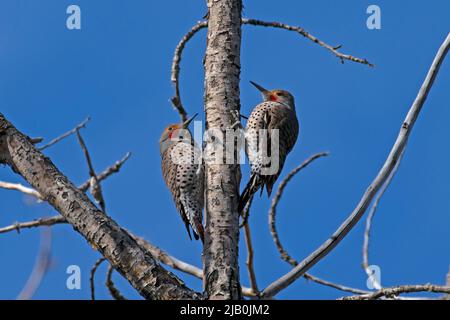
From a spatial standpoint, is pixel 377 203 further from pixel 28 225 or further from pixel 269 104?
pixel 28 225

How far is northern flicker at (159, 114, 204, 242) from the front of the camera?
238 inches

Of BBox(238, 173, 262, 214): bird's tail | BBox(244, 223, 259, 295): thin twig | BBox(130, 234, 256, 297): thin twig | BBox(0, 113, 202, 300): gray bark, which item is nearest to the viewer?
BBox(0, 113, 202, 300): gray bark

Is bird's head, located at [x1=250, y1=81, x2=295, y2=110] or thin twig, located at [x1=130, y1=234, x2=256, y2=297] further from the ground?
bird's head, located at [x1=250, y1=81, x2=295, y2=110]

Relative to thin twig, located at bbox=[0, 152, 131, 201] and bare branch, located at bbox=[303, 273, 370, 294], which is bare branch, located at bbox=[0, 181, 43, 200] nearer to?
thin twig, located at bbox=[0, 152, 131, 201]

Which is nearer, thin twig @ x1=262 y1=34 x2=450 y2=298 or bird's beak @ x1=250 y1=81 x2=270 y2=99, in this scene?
thin twig @ x1=262 y1=34 x2=450 y2=298

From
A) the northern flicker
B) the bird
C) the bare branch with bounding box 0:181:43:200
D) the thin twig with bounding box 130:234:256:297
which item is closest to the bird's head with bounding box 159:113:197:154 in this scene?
the northern flicker

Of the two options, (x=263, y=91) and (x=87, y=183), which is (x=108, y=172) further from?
(x=263, y=91)

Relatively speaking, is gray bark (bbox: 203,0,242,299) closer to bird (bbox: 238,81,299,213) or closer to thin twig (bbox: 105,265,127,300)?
bird (bbox: 238,81,299,213)

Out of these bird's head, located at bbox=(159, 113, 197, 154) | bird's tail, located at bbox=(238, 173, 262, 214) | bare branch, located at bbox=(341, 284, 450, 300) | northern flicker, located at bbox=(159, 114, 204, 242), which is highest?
bird's head, located at bbox=(159, 113, 197, 154)

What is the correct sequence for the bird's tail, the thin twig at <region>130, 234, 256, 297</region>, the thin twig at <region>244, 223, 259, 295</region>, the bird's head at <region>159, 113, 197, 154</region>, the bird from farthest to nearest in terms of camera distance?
the bird's head at <region>159, 113, 197, 154</region> → the bird → the thin twig at <region>130, 234, 256, 297</region> → the thin twig at <region>244, 223, 259, 295</region> → the bird's tail

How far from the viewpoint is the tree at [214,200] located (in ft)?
12.4

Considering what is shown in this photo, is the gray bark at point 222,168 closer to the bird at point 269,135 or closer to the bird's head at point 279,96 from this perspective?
the bird at point 269,135

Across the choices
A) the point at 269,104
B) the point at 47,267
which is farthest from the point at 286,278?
the point at 269,104

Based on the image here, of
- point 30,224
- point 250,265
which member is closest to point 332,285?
point 250,265
